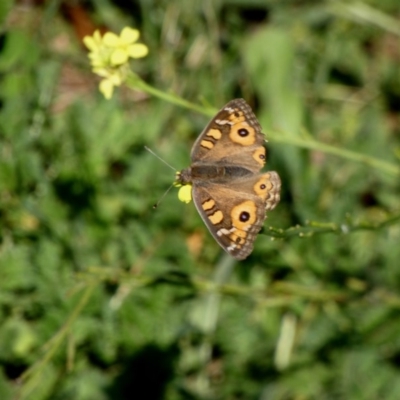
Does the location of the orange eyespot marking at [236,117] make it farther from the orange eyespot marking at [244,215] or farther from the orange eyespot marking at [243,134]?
the orange eyespot marking at [244,215]

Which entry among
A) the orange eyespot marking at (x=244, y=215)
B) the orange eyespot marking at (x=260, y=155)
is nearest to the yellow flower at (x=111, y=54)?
the orange eyespot marking at (x=260, y=155)

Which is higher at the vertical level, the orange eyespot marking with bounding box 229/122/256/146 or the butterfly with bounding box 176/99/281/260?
the orange eyespot marking with bounding box 229/122/256/146

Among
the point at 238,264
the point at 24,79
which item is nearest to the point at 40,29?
the point at 24,79

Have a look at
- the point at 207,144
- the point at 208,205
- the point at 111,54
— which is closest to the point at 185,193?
the point at 208,205

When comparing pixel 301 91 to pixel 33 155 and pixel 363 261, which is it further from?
pixel 33 155

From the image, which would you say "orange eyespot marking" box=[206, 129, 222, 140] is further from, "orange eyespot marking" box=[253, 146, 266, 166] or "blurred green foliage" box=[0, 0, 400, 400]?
"blurred green foliage" box=[0, 0, 400, 400]

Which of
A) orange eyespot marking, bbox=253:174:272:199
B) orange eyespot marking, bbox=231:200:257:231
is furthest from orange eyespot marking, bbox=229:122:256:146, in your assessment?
orange eyespot marking, bbox=231:200:257:231

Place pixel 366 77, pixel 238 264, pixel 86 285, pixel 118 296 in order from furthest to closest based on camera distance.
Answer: pixel 366 77 → pixel 238 264 → pixel 118 296 → pixel 86 285
